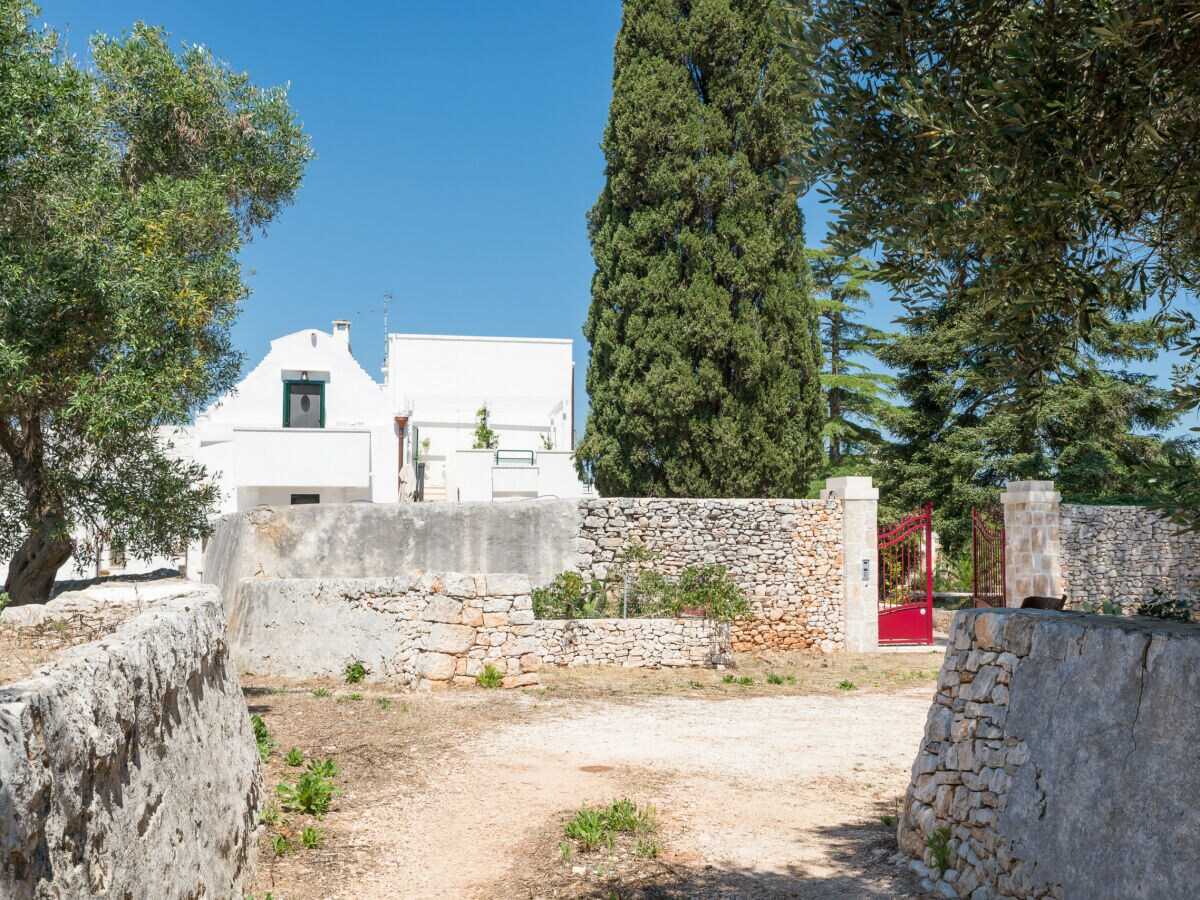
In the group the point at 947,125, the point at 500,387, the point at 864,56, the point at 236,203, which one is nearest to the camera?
the point at 947,125

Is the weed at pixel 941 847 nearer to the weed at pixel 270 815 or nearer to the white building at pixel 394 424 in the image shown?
the weed at pixel 270 815

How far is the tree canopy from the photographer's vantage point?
796 cm

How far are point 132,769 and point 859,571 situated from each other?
1493 centimetres

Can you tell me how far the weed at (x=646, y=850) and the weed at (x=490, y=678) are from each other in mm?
7046

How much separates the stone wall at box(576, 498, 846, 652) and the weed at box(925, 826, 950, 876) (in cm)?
1119

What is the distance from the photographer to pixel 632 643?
49.8 feet

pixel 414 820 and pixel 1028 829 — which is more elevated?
pixel 1028 829

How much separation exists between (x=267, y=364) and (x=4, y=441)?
20842 millimetres

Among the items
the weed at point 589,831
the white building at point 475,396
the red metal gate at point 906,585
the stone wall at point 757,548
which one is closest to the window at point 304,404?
the white building at point 475,396

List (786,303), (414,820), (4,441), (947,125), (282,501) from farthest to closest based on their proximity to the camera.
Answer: (282,501)
(786,303)
(4,441)
(414,820)
(947,125)

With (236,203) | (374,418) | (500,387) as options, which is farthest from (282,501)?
(236,203)

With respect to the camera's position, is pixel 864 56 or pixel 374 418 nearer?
pixel 864 56

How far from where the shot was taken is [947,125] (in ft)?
14.7

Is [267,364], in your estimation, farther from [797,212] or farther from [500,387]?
[797,212]
